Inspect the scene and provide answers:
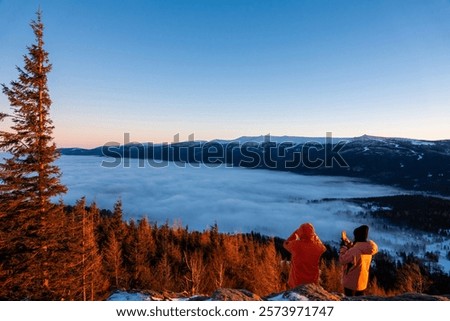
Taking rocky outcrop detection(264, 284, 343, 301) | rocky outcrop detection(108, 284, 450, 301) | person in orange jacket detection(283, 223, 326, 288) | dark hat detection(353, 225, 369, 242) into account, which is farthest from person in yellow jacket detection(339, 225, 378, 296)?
person in orange jacket detection(283, 223, 326, 288)

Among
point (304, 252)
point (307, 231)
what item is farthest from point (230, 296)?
point (307, 231)

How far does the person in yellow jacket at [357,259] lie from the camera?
218 inches

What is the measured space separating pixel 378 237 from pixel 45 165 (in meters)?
163

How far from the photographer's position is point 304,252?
5852 millimetres

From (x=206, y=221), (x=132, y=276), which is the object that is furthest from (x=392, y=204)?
(x=132, y=276)

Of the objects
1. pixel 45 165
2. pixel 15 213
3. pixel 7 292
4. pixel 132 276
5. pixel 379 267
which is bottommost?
pixel 379 267

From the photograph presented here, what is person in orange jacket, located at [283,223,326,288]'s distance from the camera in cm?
582

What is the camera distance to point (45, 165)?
33.6 feet

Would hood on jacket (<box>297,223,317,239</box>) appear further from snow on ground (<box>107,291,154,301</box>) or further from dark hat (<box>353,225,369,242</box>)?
snow on ground (<box>107,291,154,301</box>)

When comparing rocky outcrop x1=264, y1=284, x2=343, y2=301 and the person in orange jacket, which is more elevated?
the person in orange jacket

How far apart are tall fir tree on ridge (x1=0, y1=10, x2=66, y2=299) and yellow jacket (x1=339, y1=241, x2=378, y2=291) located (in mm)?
9706

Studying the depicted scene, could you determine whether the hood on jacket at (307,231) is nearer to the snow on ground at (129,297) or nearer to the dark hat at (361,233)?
the dark hat at (361,233)
